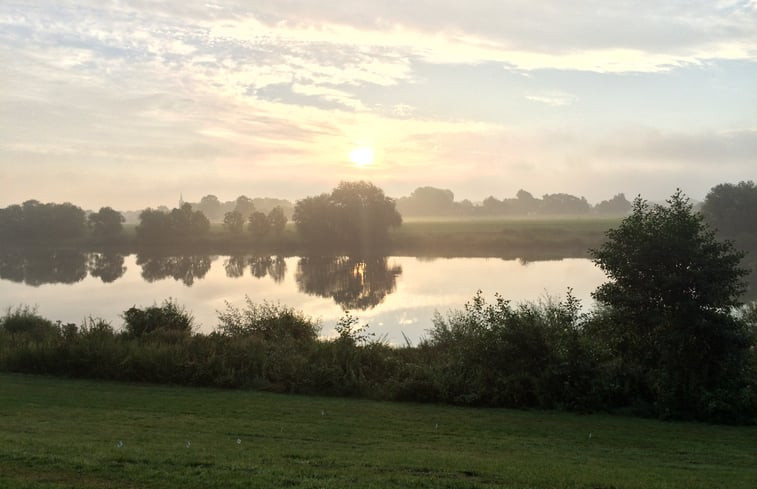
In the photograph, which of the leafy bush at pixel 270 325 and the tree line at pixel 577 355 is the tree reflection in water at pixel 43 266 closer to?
the leafy bush at pixel 270 325

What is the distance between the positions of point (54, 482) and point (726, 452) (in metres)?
10.2

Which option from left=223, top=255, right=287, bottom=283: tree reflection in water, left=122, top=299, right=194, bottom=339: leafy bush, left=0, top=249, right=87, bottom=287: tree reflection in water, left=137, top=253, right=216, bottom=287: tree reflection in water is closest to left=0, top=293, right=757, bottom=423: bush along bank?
left=122, top=299, right=194, bottom=339: leafy bush

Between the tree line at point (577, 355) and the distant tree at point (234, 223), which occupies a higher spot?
the distant tree at point (234, 223)

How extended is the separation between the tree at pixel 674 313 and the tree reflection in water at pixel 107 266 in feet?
162

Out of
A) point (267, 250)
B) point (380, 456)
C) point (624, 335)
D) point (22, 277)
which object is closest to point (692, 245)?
point (624, 335)

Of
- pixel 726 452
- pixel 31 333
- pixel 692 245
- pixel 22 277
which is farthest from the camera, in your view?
pixel 22 277

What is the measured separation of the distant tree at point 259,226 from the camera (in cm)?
9256

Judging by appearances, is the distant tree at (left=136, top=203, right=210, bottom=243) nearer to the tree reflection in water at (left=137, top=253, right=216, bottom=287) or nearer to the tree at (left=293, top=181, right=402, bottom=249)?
the tree reflection in water at (left=137, top=253, right=216, bottom=287)

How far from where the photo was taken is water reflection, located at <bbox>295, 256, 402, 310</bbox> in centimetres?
4172

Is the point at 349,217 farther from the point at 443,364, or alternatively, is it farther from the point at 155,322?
the point at 443,364

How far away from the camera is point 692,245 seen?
46.0 ft

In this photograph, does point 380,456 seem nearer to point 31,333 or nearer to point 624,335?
point 624,335

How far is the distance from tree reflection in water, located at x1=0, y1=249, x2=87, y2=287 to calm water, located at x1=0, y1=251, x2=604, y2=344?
11 cm

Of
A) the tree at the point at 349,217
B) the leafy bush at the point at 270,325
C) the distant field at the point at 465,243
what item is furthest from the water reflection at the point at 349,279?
the leafy bush at the point at 270,325
